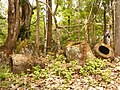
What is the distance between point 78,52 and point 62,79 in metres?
1.39

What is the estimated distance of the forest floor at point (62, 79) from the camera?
6594 mm

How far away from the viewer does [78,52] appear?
8.00 m

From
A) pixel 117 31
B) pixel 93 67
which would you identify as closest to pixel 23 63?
pixel 93 67

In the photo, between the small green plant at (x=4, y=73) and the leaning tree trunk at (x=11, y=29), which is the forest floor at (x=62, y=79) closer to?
the small green plant at (x=4, y=73)

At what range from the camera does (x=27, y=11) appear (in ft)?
39.4

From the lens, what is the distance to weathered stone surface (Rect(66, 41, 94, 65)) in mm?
7914

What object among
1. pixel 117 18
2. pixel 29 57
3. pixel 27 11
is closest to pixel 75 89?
pixel 29 57

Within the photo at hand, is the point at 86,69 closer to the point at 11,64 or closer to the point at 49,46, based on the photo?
the point at 11,64

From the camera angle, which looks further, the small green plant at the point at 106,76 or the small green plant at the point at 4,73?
the small green plant at the point at 4,73

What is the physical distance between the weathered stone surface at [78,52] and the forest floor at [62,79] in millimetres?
400

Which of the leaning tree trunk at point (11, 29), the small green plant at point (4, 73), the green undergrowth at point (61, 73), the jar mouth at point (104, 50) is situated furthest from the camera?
the leaning tree trunk at point (11, 29)

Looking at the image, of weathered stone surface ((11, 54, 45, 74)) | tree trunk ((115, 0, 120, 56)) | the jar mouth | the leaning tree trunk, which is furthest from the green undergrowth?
the leaning tree trunk

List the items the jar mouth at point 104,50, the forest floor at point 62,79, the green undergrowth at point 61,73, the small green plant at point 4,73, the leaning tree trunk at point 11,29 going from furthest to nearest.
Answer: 1. the leaning tree trunk at point 11,29
2. the jar mouth at point 104,50
3. the small green plant at point 4,73
4. the green undergrowth at point 61,73
5. the forest floor at point 62,79

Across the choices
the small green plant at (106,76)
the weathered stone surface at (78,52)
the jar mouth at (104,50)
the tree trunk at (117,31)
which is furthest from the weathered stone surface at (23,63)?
the tree trunk at (117,31)
